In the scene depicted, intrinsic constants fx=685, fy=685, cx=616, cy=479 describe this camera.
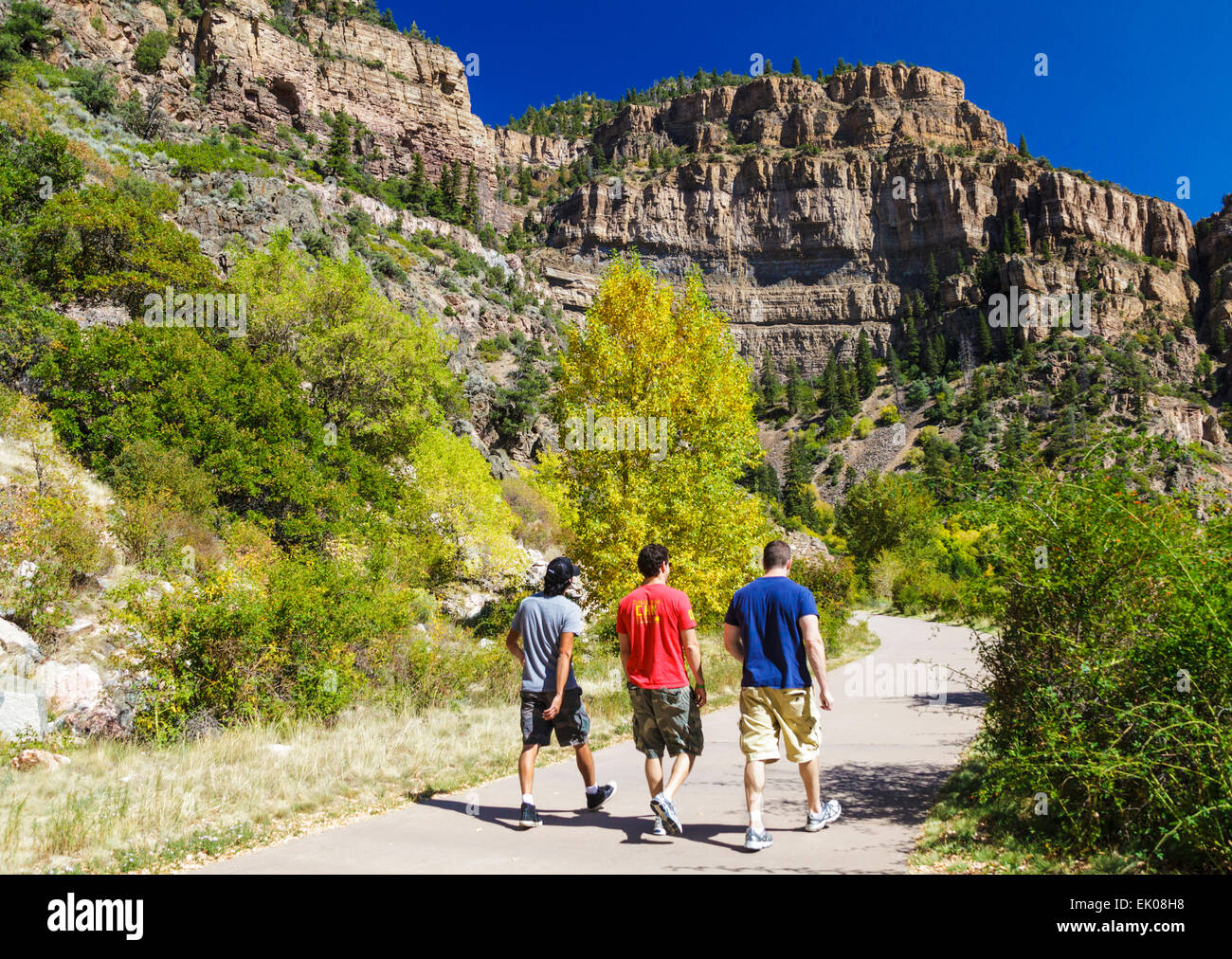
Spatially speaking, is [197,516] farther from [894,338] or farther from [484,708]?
[894,338]

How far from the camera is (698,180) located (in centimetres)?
14150

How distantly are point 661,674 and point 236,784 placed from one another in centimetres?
385

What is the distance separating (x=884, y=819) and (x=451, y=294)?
208 ft

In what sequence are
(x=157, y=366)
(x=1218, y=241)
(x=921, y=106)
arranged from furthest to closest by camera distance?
1. (x=921, y=106)
2. (x=1218, y=241)
3. (x=157, y=366)

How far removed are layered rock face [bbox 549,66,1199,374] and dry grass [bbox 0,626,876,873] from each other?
11932cm

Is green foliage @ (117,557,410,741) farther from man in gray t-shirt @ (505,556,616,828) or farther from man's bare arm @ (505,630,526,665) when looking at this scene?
man in gray t-shirt @ (505,556,616,828)

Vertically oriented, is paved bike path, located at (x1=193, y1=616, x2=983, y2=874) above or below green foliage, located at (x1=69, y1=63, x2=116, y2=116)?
below

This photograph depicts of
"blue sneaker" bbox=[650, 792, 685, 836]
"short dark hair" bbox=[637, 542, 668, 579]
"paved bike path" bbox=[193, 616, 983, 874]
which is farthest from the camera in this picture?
"short dark hair" bbox=[637, 542, 668, 579]

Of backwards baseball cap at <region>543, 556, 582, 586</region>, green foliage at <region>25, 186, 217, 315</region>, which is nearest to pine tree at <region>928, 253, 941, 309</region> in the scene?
green foliage at <region>25, 186, 217, 315</region>

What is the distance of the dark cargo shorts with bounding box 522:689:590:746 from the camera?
5508 mm

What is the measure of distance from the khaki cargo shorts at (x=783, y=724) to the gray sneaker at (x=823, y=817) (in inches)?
16.2

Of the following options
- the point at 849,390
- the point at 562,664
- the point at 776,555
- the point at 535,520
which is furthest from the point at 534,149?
the point at 776,555

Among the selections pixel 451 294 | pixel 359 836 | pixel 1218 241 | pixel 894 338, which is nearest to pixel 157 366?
pixel 359 836
